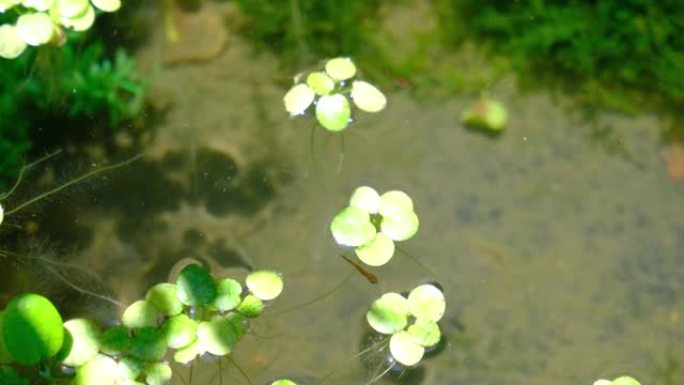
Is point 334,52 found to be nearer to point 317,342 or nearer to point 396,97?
point 396,97

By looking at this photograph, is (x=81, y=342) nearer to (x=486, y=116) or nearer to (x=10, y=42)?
(x=10, y=42)

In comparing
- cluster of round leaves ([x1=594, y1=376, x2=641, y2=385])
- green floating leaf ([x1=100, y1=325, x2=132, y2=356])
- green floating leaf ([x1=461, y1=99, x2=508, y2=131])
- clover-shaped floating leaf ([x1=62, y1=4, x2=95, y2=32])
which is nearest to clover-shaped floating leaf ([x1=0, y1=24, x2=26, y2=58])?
clover-shaped floating leaf ([x1=62, y1=4, x2=95, y2=32])

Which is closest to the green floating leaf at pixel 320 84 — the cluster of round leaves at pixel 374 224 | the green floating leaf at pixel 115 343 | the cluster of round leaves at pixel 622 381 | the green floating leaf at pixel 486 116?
the cluster of round leaves at pixel 374 224

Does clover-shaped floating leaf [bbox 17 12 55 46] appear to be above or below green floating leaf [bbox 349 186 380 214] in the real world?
above

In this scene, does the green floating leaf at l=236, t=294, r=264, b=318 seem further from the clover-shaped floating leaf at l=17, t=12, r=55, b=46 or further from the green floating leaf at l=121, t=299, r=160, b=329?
the clover-shaped floating leaf at l=17, t=12, r=55, b=46

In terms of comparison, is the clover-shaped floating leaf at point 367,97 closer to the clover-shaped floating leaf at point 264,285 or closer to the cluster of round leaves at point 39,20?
the clover-shaped floating leaf at point 264,285

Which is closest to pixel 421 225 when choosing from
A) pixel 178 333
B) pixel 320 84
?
pixel 320 84

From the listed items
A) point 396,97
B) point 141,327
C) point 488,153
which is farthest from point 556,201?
point 141,327
